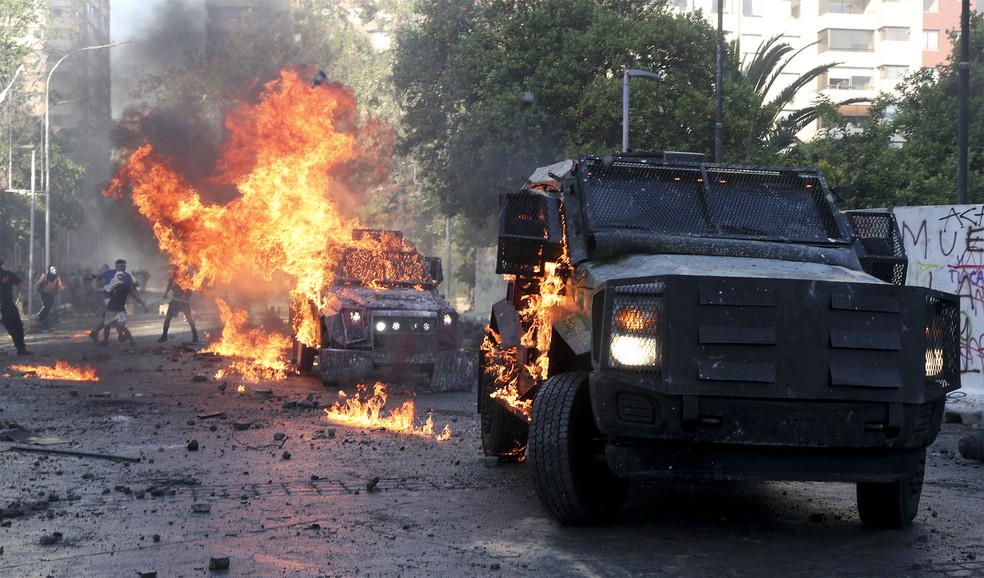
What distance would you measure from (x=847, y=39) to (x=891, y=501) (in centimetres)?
7282

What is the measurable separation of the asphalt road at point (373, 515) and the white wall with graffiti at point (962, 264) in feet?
3.99

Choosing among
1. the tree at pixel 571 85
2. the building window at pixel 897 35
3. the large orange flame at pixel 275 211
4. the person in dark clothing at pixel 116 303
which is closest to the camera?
the large orange flame at pixel 275 211

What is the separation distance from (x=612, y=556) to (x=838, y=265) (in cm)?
258

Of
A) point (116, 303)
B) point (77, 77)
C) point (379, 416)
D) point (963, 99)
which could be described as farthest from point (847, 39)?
point (379, 416)

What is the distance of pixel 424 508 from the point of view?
7.62m

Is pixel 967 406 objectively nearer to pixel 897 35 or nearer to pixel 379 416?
pixel 379 416

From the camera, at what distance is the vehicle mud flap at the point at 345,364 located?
1531 centimetres

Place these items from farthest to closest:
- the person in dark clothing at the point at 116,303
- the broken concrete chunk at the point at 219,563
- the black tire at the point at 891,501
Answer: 1. the person in dark clothing at the point at 116,303
2. the black tire at the point at 891,501
3. the broken concrete chunk at the point at 219,563

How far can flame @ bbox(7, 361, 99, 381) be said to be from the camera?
17297 mm

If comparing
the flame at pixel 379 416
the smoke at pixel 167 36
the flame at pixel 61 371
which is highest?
the smoke at pixel 167 36

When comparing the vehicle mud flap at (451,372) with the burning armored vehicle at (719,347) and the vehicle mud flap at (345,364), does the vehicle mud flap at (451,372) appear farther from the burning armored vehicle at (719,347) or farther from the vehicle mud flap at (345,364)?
the burning armored vehicle at (719,347)

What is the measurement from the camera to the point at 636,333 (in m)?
6.37

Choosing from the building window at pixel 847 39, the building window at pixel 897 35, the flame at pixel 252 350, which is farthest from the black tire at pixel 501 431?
the building window at pixel 897 35

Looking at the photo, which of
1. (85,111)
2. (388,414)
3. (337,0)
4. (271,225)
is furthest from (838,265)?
(85,111)
